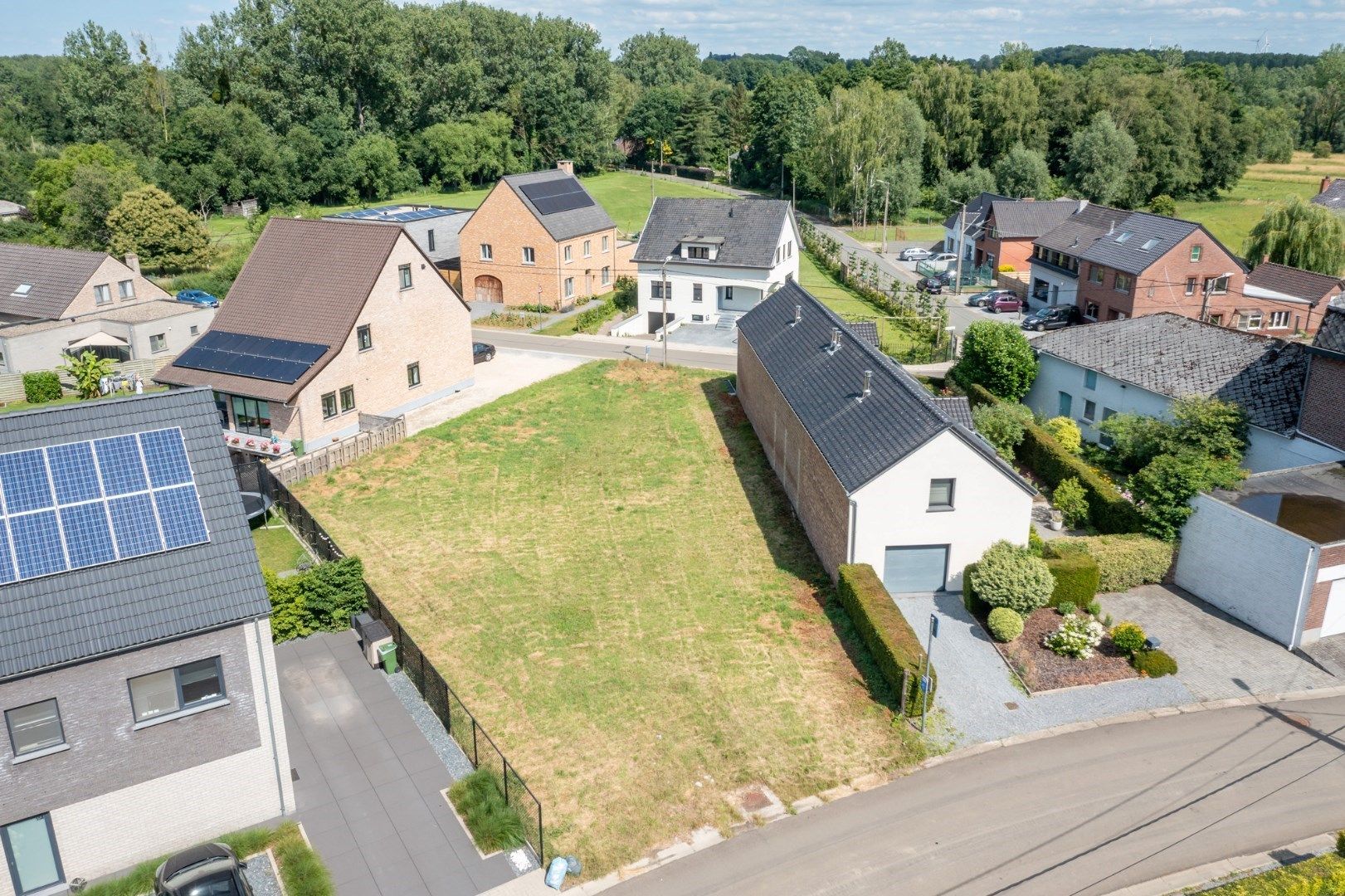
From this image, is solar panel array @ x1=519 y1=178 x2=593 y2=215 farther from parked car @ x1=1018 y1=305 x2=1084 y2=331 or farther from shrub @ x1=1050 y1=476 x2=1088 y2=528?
shrub @ x1=1050 y1=476 x2=1088 y2=528

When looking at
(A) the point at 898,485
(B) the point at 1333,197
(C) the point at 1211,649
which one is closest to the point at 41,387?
(A) the point at 898,485

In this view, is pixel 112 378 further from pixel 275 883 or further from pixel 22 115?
pixel 22 115

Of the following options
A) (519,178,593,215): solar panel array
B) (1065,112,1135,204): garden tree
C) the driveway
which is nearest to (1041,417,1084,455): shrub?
the driveway

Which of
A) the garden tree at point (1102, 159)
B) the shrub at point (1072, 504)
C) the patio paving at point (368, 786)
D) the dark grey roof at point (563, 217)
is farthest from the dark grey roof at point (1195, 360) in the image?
the garden tree at point (1102, 159)

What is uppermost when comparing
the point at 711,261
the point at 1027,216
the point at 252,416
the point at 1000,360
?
the point at 1027,216

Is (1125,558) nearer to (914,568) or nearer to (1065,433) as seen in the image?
(914,568)

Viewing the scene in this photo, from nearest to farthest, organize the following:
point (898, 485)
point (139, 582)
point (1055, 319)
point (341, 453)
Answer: point (139, 582), point (898, 485), point (341, 453), point (1055, 319)

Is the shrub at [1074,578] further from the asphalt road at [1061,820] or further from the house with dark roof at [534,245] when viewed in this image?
the house with dark roof at [534,245]
